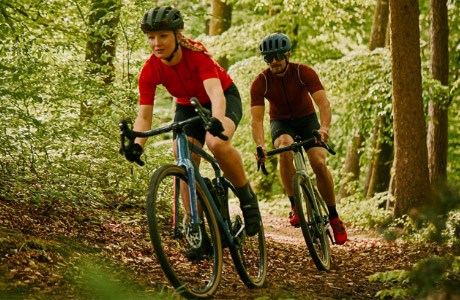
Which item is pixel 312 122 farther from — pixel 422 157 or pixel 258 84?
pixel 422 157

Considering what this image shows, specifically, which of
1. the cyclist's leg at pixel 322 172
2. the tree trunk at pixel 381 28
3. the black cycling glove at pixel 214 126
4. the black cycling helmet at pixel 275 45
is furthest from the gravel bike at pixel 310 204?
the tree trunk at pixel 381 28

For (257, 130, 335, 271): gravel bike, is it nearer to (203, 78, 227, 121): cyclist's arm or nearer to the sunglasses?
the sunglasses

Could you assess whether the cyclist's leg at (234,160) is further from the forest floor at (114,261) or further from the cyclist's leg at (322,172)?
the cyclist's leg at (322,172)

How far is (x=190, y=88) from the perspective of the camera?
544 cm

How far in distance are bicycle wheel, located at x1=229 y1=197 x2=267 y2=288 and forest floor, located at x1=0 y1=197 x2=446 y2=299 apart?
0.40 feet

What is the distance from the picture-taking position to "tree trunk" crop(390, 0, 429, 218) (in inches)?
417

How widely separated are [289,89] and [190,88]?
2112mm

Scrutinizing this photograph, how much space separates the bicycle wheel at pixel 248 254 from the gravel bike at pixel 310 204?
644mm

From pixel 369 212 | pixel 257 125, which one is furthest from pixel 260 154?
pixel 369 212

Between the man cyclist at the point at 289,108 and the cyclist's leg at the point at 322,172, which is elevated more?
the man cyclist at the point at 289,108

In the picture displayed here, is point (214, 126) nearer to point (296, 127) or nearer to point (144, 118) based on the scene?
point (144, 118)

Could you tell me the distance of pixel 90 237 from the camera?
22.3 feet

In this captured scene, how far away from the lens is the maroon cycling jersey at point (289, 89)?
23.5ft

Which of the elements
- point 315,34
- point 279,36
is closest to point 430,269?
point 279,36
